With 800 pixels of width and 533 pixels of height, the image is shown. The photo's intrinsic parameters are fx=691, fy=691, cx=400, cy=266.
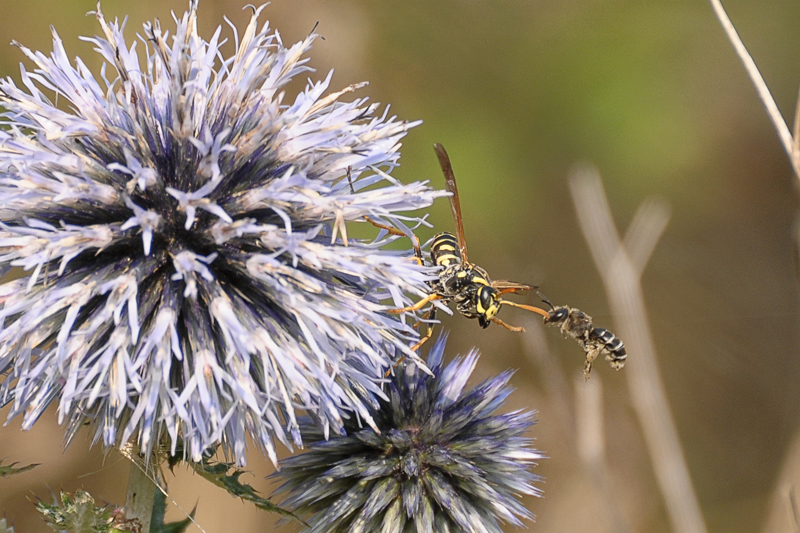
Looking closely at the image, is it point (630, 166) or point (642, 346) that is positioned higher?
point (630, 166)

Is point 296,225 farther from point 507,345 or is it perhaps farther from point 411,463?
point 507,345

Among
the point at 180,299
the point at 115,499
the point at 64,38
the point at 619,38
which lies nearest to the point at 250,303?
the point at 180,299

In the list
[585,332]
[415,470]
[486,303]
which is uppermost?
[585,332]

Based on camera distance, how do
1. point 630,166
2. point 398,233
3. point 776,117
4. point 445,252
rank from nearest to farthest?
point 776,117 < point 398,233 < point 445,252 < point 630,166

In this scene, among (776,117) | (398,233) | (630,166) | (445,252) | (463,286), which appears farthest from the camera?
(630,166)

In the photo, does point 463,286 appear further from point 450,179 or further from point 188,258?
point 188,258

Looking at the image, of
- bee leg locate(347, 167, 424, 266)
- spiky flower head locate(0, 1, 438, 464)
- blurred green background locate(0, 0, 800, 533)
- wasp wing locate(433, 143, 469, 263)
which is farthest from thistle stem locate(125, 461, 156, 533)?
blurred green background locate(0, 0, 800, 533)

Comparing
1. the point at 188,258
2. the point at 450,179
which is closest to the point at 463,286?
the point at 450,179

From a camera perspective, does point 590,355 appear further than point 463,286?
Yes
